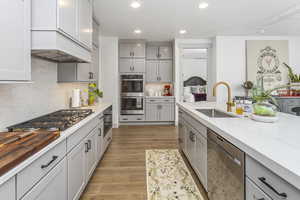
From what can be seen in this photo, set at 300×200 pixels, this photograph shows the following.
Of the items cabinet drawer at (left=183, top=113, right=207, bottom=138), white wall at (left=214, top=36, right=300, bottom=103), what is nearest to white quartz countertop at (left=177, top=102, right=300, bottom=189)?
cabinet drawer at (left=183, top=113, right=207, bottom=138)

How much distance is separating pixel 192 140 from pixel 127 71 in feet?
12.5

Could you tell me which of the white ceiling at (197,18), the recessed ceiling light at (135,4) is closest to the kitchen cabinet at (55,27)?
the recessed ceiling light at (135,4)

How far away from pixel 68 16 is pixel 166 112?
433 centimetres

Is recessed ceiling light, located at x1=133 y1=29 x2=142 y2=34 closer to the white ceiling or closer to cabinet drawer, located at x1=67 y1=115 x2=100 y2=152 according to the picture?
the white ceiling

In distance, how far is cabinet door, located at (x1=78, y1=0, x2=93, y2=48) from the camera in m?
2.17

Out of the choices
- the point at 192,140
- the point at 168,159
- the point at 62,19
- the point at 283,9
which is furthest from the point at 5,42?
the point at 283,9

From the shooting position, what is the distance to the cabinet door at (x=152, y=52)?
5.90 meters

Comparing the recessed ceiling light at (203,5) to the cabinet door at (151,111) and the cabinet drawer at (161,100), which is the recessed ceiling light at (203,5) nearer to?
the cabinet drawer at (161,100)

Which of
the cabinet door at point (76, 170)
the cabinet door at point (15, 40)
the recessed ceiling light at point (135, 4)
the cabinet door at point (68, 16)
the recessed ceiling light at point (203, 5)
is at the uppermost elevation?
the recessed ceiling light at point (203, 5)

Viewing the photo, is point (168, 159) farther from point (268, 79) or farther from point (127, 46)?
point (268, 79)

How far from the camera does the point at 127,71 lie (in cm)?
568

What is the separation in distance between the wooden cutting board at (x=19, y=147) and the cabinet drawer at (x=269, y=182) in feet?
4.01

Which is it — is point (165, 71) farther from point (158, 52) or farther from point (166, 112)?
point (166, 112)

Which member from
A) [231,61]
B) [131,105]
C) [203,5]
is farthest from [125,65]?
[231,61]
